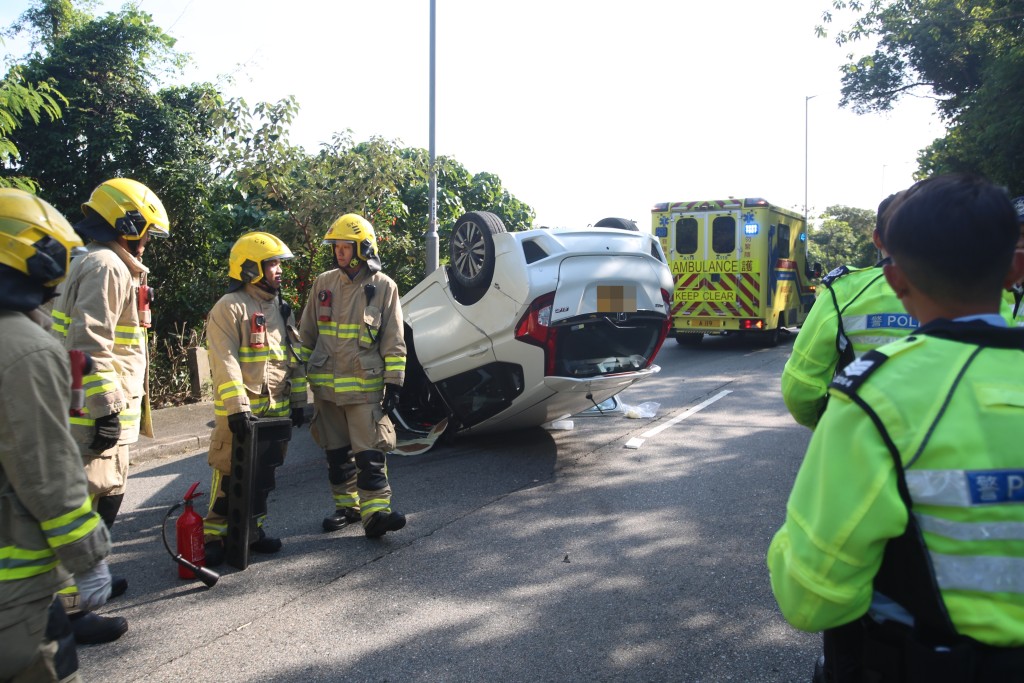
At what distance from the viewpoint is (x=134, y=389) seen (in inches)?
157

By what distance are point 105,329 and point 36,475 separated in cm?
206

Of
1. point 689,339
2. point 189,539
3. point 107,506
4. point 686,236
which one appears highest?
point 686,236

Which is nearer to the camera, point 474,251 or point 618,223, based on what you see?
point 474,251

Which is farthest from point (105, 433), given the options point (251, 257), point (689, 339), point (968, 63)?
point (968, 63)

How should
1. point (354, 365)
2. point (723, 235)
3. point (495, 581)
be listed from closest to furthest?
1. point (495, 581)
2. point (354, 365)
3. point (723, 235)

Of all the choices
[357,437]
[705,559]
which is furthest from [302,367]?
[705,559]

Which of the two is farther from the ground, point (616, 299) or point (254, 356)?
point (616, 299)

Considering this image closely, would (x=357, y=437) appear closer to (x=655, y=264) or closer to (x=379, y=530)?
(x=379, y=530)

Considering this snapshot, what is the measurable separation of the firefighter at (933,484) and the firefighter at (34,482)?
5.85 feet

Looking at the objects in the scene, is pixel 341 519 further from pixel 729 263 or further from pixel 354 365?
pixel 729 263

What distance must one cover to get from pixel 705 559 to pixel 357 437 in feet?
7.46

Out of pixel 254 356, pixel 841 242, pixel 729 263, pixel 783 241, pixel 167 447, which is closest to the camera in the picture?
pixel 254 356

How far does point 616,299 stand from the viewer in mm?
6148

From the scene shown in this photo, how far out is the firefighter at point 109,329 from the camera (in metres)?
3.63
